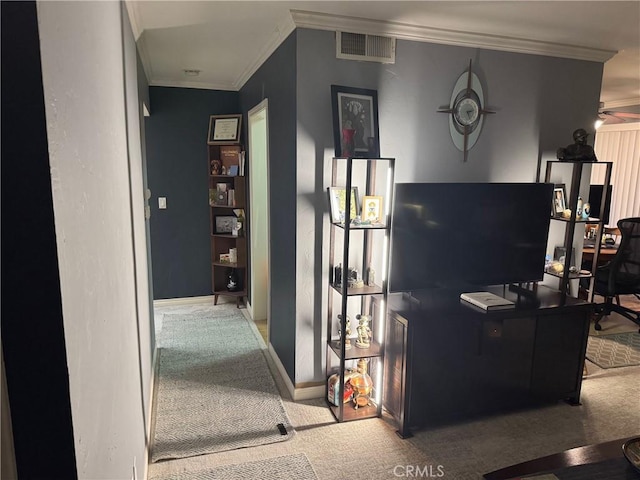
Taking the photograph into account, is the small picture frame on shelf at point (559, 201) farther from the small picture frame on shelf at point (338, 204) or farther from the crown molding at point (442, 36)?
the small picture frame on shelf at point (338, 204)

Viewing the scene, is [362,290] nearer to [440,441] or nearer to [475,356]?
[475,356]

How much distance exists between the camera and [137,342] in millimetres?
2062

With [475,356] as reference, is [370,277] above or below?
above

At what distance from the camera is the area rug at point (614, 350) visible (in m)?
3.51

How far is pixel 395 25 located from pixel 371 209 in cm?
113

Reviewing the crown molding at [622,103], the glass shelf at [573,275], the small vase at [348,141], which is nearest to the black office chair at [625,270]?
the glass shelf at [573,275]

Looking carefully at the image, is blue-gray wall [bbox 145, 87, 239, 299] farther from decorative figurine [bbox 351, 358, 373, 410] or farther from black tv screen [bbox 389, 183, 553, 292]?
black tv screen [bbox 389, 183, 553, 292]

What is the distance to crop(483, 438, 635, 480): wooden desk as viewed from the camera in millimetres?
1644

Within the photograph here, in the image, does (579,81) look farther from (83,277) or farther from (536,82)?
(83,277)

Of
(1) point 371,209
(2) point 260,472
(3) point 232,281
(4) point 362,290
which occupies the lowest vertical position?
(2) point 260,472

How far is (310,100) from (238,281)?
2667 mm

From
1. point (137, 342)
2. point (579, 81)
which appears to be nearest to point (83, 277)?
point (137, 342)

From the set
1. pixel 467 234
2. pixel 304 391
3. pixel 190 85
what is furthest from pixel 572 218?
pixel 190 85

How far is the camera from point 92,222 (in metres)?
1.07
